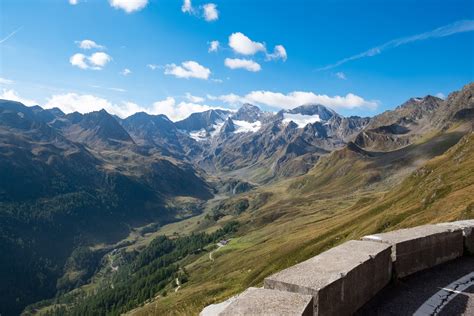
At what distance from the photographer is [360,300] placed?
38.3 feet

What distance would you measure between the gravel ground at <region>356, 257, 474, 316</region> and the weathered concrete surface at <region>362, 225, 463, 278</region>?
345mm

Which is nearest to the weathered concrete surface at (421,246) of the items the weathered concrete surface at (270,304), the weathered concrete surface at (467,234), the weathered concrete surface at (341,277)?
the weathered concrete surface at (467,234)

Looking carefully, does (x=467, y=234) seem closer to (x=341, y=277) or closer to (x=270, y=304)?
(x=341, y=277)

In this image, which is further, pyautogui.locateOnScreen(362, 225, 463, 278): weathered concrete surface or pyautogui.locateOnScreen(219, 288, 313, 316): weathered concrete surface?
pyautogui.locateOnScreen(362, 225, 463, 278): weathered concrete surface

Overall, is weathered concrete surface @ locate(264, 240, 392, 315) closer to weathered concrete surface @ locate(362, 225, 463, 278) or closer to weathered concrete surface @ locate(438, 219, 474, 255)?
weathered concrete surface @ locate(362, 225, 463, 278)

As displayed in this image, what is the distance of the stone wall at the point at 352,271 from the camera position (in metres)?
8.56

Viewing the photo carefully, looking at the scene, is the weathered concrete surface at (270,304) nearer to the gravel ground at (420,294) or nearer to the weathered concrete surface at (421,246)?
the gravel ground at (420,294)

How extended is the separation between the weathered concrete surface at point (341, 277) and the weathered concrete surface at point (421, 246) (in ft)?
2.61

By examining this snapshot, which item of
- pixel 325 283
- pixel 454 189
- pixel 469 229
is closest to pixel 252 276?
pixel 454 189

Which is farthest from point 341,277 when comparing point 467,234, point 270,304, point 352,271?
point 467,234

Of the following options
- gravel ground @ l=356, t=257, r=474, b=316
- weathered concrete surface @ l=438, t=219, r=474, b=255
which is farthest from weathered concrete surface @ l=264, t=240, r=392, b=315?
weathered concrete surface @ l=438, t=219, r=474, b=255

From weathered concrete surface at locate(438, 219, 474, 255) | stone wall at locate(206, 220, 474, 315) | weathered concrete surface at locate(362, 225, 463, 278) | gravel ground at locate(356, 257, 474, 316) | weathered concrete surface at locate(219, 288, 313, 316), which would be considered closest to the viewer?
weathered concrete surface at locate(219, 288, 313, 316)

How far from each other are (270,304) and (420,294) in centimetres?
758

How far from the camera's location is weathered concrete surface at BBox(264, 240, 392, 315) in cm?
937
